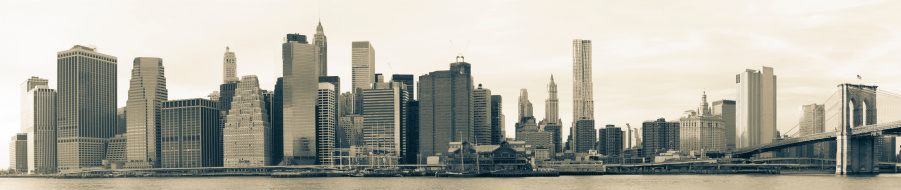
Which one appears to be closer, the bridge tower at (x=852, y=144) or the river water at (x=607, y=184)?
the river water at (x=607, y=184)

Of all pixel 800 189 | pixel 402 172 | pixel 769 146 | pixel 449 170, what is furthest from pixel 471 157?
pixel 800 189

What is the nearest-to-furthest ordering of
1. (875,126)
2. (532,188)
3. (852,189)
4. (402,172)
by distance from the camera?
(852,189) → (532,188) → (875,126) → (402,172)

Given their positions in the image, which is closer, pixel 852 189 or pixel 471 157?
pixel 852 189

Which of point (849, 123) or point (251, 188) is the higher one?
point (849, 123)

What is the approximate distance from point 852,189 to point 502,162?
8548 centimetres

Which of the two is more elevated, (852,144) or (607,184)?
(852,144)

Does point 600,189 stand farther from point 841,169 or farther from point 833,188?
point 841,169

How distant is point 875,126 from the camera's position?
431ft

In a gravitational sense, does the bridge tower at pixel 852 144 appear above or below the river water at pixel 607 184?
above

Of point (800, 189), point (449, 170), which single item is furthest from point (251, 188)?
point (800, 189)

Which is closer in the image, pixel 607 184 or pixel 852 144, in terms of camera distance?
pixel 607 184

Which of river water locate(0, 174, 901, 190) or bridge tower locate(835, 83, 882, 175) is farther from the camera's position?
bridge tower locate(835, 83, 882, 175)

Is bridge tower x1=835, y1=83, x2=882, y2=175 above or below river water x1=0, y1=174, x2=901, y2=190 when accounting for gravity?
above

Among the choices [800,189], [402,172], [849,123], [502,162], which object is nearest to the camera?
[800,189]
